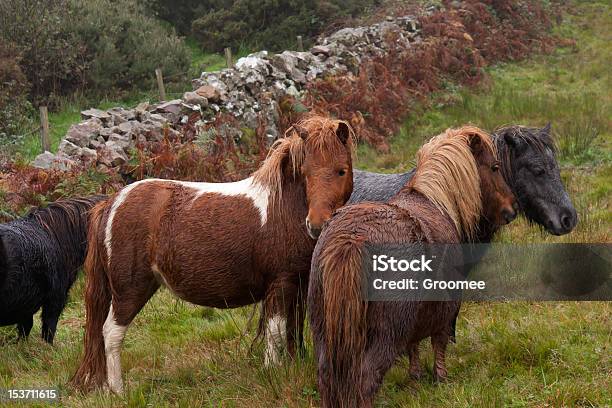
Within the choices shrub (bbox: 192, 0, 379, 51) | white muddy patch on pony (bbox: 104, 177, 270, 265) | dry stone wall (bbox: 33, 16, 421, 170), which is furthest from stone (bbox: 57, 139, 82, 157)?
shrub (bbox: 192, 0, 379, 51)

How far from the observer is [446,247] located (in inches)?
147

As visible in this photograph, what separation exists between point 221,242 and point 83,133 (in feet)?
19.4

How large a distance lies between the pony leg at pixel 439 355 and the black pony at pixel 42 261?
10.7ft

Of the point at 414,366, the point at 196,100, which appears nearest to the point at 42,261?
the point at 414,366

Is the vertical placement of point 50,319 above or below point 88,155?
below

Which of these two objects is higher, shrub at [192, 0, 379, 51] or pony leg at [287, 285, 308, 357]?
pony leg at [287, 285, 308, 357]

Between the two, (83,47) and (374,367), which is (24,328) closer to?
(374,367)

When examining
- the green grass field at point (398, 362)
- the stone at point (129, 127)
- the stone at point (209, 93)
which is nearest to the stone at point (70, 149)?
the stone at point (129, 127)

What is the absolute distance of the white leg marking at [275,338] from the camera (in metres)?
4.43

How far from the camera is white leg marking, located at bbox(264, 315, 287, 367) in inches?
174

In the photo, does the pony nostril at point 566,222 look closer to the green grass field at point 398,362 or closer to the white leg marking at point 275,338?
the green grass field at point 398,362

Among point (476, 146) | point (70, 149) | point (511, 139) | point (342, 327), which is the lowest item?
point (70, 149)

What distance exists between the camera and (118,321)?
477 cm

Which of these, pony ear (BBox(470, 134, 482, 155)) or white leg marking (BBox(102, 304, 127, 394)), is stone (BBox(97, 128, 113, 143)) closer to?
white leg marking (BBox(102, 304, 127, 394))
